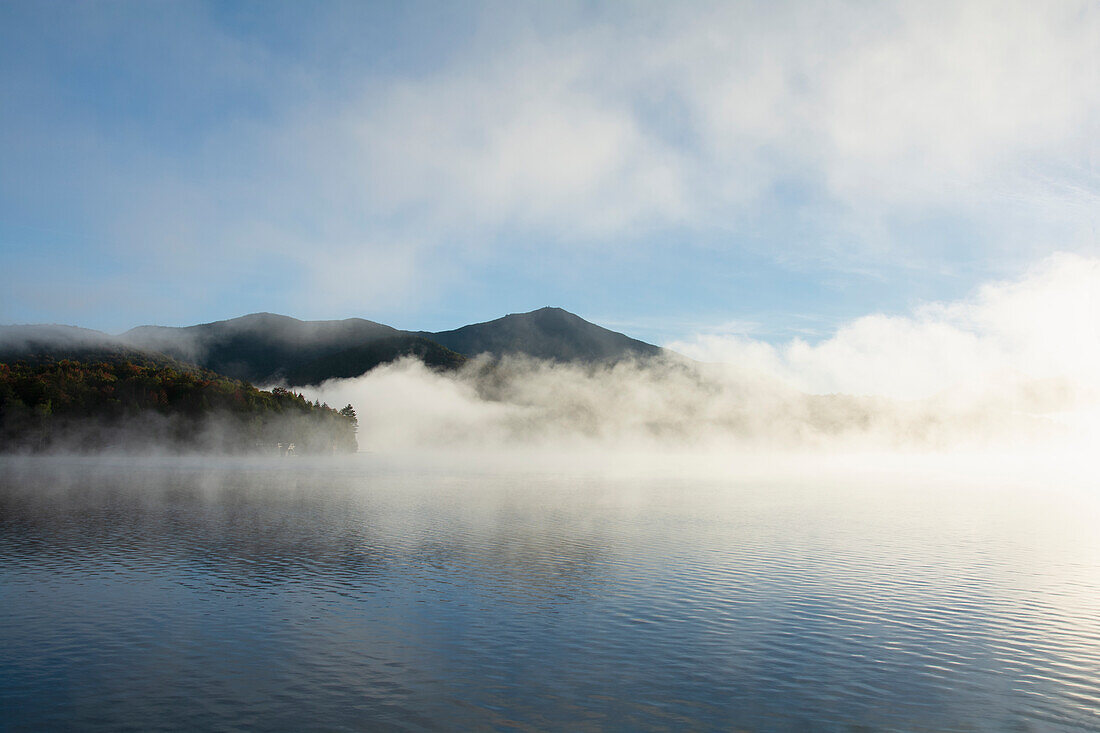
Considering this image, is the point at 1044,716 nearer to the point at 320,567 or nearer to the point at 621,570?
the point at 621,570

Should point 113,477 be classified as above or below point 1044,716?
below

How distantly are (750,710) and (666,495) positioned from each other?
10148 cm

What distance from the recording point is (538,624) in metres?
38.9

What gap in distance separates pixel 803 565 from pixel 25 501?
9823 cm

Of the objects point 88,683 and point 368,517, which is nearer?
point 88,683

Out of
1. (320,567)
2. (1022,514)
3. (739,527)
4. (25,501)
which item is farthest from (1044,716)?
(25,501)

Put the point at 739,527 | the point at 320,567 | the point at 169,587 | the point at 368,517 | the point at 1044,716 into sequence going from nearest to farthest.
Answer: the point at 1044,716 < the point at 169,587 < the point at 320,567 < the point at 739,527 < the point at 368,517

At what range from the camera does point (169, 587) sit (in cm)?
4572

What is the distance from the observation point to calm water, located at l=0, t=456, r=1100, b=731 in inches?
1073

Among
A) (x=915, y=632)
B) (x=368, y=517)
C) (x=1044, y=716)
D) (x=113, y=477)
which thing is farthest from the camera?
(x=113, y=477)

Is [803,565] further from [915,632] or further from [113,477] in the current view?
[113,477]

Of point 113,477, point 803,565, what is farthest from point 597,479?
point 803,565

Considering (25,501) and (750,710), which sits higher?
(750,710)

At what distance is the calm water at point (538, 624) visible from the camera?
89.5 feet
